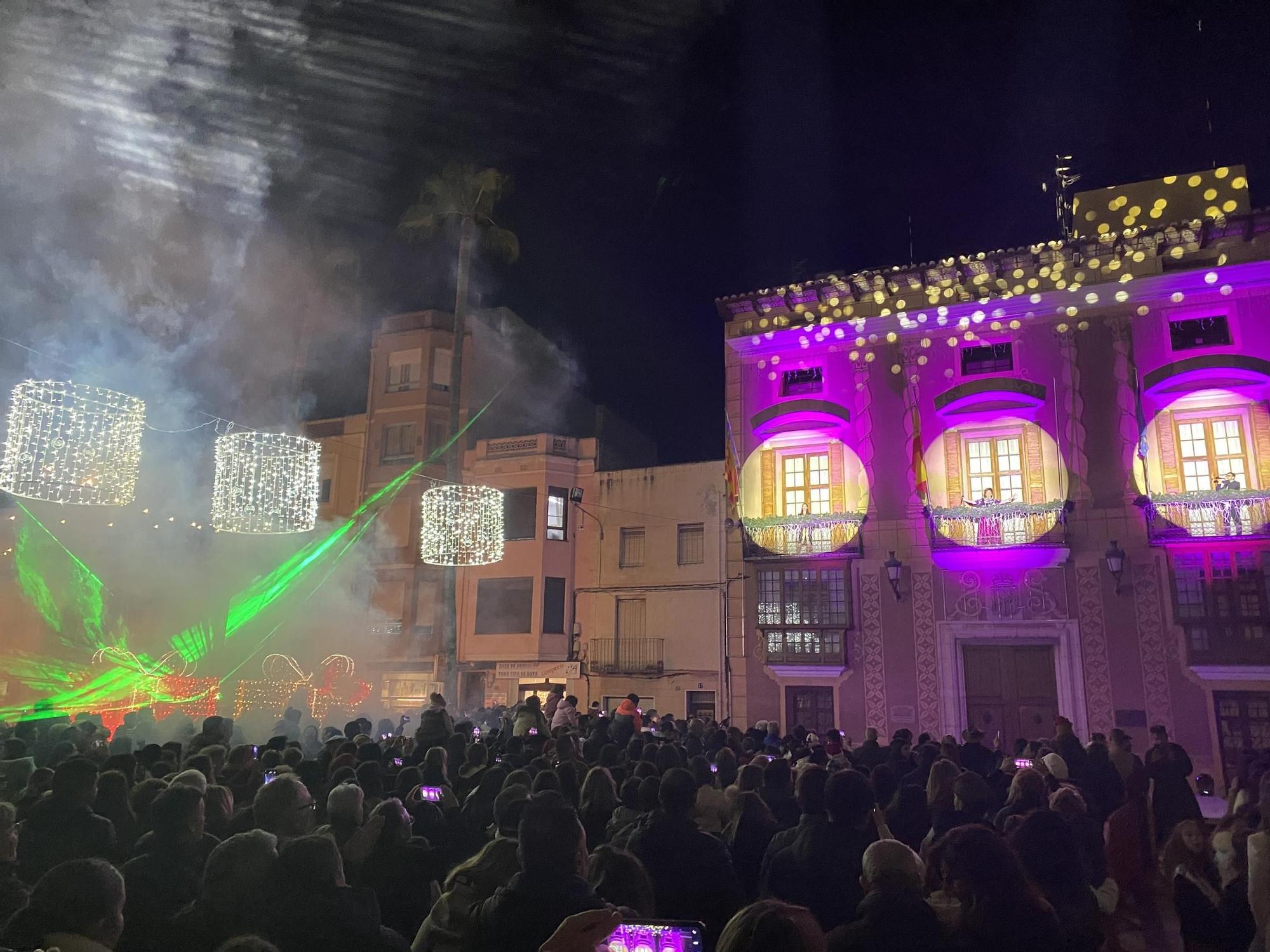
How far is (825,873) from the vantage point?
464cm

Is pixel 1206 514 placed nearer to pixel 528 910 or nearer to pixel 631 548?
pixel 631 548

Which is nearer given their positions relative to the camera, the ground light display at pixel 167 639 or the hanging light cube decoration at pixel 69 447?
the hanging light cube decoration at pixel 69 447

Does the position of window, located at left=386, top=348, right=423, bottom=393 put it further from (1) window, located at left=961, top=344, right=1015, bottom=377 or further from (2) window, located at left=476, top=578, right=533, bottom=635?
(1) window, located at left=961, top=344, right=1015, bottom=377

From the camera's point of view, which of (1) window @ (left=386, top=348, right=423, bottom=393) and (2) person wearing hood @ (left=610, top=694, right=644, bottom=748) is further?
(1) window @ (left=386, top=348, right=423, bottom=393)

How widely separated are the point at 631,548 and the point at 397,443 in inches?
437

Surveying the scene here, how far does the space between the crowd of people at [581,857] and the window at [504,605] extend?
67.7ft

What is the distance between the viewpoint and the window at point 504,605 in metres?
30.1

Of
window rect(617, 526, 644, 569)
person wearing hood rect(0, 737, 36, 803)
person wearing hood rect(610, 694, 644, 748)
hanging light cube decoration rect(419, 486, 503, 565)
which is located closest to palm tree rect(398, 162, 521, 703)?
hanging light cube decoration rect(419, 486, 503, 565)

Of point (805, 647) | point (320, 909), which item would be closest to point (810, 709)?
point (805, 647)

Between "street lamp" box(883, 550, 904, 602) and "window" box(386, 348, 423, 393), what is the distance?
67.5 feet

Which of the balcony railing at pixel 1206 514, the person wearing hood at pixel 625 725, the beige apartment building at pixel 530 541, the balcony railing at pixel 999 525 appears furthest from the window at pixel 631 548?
the balcony railing at pixel 1206 514

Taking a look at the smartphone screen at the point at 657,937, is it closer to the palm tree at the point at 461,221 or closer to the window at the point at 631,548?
the palm tree at the point at 461,221

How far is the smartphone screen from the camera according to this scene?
292cm

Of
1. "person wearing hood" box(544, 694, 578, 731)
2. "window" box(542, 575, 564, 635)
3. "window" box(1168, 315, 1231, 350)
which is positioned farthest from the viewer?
"window" box(542, 575, 564, 635)
